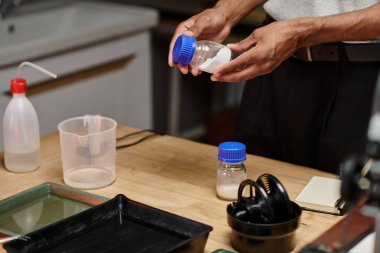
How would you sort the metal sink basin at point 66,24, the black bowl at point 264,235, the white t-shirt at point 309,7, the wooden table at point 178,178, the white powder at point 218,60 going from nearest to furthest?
1. the black bowl at point 264,235
2. the wooden table at point 178,178
3. the white powder at point 218,60
4. the white t-shirt at point 309,7
5. the metal sink basin at point 66,24

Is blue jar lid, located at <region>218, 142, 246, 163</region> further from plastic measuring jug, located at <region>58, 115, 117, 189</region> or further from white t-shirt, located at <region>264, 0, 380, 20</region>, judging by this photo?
white t-shirt, located at <region>264, 0, 380, 20</region>

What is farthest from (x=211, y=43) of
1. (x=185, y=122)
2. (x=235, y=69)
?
(x=185, y=122)

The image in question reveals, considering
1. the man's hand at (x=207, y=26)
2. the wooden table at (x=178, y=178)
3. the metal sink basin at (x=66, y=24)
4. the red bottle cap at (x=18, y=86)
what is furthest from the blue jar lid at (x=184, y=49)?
the metal sink basin at (x=66, y=24)

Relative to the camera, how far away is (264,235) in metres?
1.19

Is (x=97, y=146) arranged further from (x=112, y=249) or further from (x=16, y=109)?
(x=112, y=249)

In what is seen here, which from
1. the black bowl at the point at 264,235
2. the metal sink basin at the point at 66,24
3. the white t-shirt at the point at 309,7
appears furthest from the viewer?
the metal sink basin at the point at 66,24

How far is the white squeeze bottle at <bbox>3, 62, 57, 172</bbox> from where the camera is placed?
1600 millimetres

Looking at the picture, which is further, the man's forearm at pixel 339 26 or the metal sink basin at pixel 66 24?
the metal sink basin at pixel 66 24

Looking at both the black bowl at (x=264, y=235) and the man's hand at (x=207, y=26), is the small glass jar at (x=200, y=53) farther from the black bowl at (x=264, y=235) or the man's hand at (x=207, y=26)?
the black bowl at (x=264, y=235)

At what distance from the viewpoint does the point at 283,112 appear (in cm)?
190

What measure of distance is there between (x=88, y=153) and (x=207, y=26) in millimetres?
428

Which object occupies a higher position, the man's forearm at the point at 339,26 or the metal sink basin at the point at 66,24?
the man's forearm at the point at 339,26

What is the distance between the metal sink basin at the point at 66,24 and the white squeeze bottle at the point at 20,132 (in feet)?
2.95

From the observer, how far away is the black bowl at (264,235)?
1192 mm
